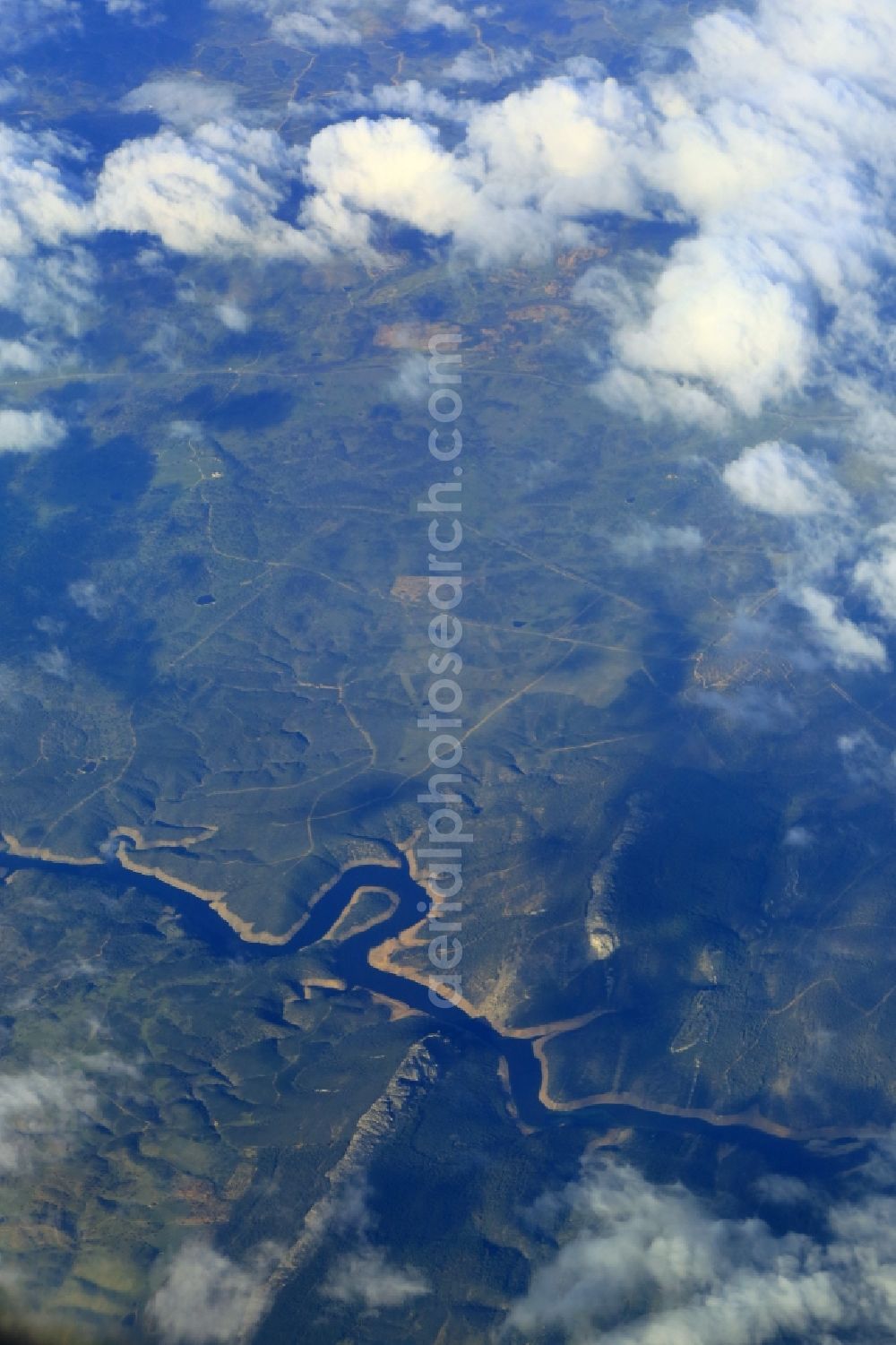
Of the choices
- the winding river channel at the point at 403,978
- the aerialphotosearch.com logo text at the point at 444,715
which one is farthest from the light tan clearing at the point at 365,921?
the aerialphotosearch.com logo text at the point at 444,715

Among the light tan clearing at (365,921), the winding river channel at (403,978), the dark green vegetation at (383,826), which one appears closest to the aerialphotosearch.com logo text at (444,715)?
the dark green vegetation at (383,826)

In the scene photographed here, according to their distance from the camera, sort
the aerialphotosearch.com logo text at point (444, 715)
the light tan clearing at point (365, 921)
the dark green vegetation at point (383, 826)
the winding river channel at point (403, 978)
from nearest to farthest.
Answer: the dark green vegetation at point (383, 826), the winding river channel at point (403, 978), the aerialphotosearch.com logo text at point (444, 715), the light tan clearing at point (365, 921)

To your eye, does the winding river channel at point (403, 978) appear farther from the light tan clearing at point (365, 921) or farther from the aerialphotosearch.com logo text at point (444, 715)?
the aerialphotosearch.com logo text at point (444, 715)

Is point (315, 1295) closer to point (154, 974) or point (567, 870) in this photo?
point (154, 974)

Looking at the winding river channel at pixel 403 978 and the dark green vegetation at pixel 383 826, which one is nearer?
the dark green vegetation at pixel 383 826

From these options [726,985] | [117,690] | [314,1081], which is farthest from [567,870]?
[117,690]

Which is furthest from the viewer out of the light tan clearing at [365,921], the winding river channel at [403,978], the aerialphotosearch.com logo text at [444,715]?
the light tan clearing at [365,921]

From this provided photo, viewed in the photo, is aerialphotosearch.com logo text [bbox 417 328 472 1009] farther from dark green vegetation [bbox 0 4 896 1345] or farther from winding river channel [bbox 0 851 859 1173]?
winding river channel [bbox 0 851 859 1173]

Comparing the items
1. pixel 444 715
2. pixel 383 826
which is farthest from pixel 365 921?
pixel 444 715

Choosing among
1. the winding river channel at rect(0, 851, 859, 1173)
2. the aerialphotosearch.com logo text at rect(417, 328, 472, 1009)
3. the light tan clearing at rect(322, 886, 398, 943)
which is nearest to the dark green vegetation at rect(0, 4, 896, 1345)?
the winding river channel at rect(0, 851, 859, 1173)
